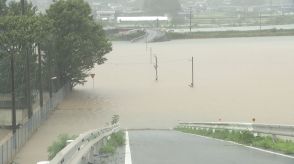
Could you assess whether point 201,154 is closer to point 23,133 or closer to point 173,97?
point 23,133

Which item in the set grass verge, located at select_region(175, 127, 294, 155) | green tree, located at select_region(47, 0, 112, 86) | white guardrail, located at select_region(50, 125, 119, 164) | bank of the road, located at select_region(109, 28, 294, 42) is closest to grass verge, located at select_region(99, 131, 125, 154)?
white guardrail, located at select_region(50, 125, 119, 164)

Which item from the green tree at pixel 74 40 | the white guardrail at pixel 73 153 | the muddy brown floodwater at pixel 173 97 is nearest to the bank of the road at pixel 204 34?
the muddy brown floodwater at pixel 173 97

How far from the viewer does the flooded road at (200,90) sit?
124 ft

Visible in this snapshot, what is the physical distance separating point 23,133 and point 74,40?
72.2 feet

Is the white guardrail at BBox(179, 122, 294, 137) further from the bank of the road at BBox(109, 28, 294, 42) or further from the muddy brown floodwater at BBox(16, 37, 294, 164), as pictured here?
the bank of the road at BBox(109, 28, 294, 42)

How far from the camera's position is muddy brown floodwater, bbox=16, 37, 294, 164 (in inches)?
1391

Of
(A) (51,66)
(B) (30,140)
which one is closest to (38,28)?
(B) (30,140)

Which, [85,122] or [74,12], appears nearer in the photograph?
[85,122]

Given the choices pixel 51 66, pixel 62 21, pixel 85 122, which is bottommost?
pixel 85 122

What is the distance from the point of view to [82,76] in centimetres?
4944

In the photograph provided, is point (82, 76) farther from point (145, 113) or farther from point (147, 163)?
point (147, 163)

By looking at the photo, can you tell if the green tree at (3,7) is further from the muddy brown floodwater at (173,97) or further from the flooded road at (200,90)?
the flooded road at (200,90)

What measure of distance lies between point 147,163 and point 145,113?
29.0m

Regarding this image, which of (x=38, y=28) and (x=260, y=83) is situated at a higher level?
(x=38, y=28)
